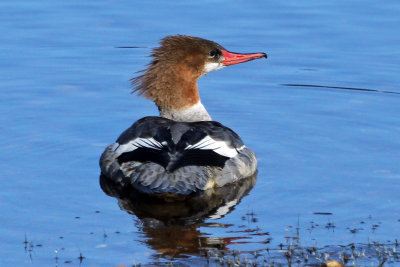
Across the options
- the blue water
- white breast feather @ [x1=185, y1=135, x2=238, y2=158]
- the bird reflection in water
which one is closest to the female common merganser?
white breast feather @ [x1=185, y1=135, x2=238, y2=158]

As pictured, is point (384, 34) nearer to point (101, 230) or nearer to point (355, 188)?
point (355, 188)

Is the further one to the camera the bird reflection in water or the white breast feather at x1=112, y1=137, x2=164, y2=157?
the white breast feather at x1=112, y1=137, x2=164, y2=157

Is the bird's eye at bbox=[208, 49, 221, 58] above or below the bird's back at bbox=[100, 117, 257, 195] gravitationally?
above

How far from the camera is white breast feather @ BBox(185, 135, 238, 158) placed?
372 inches

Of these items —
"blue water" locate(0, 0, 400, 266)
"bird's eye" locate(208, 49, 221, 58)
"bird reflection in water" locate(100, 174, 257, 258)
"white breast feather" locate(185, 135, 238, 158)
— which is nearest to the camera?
"bird reflection in water" locate(100, 174, 257, 258)

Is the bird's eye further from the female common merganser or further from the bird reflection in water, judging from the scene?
the bird reflection in water

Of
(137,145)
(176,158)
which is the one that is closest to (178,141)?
(176,158)

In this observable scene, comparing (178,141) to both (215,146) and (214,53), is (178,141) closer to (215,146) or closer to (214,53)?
(215,146)

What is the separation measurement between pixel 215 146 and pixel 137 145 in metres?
0.86

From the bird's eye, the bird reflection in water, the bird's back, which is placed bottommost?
the bird reflection in water

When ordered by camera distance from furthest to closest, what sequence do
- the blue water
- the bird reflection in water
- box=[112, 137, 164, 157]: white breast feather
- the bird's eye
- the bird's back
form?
1. the bird's eye
2. box=[112, 137, 164, 157]: white breast feather
3. the bird's back
4. the blue water
5. the bird reflection in water

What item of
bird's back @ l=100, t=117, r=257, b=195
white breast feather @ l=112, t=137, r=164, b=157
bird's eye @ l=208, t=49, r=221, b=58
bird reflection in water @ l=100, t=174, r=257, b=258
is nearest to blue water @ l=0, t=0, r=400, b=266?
bird reflection in water @ l=100, t=174, r=257, b=258

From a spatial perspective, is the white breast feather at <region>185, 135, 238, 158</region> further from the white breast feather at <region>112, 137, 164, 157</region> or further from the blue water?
the blue water

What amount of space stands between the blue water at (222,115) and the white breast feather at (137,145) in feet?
1.62
